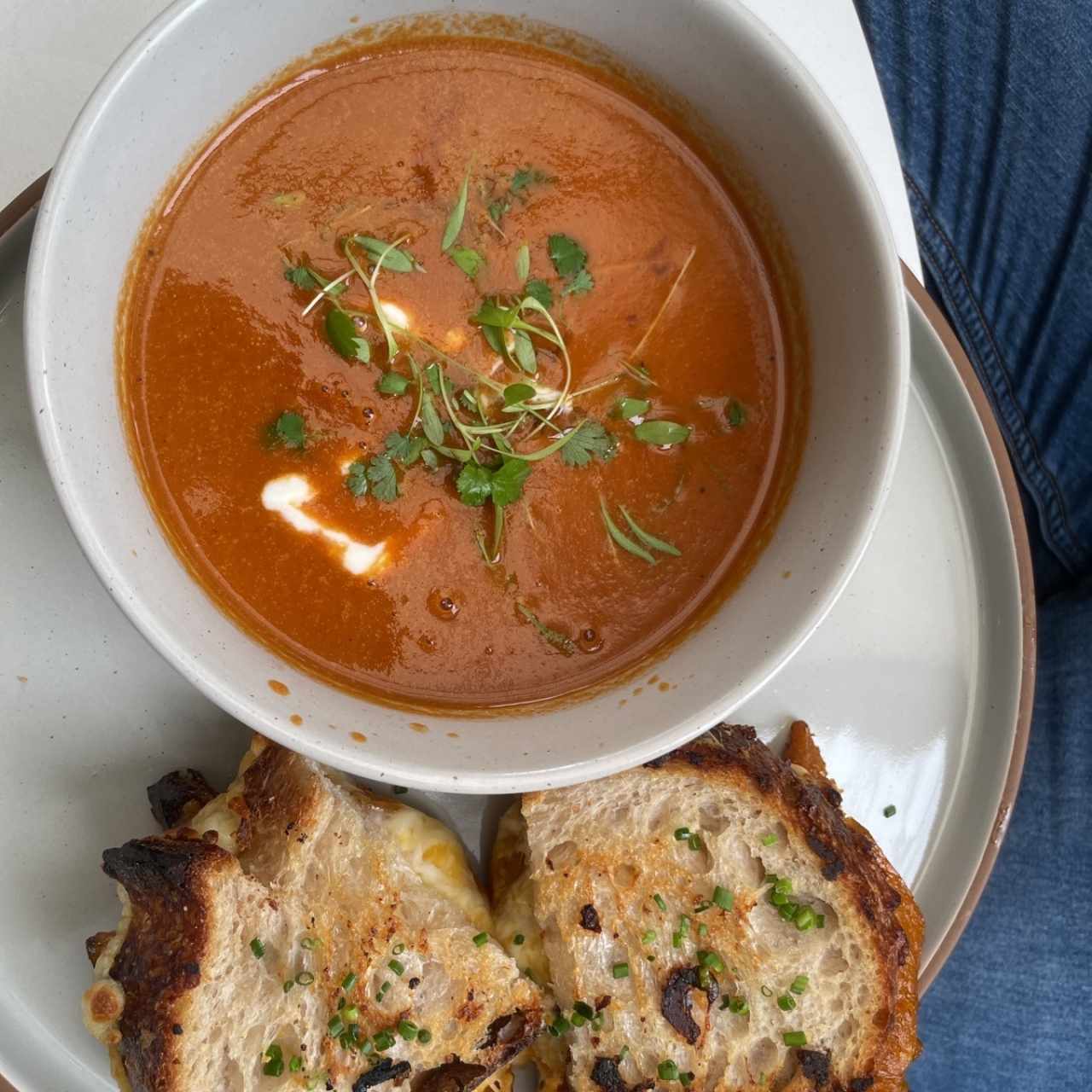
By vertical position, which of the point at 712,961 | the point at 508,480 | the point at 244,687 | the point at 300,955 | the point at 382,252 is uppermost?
the point at 382,252

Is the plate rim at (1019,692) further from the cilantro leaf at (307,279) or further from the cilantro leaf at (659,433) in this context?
the cilantro leaf at (307,279)

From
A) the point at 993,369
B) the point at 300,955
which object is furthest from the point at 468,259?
the point at 993,369

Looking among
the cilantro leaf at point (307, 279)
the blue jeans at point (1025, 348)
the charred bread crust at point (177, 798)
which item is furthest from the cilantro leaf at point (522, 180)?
the blue jeans at point (1025, 348)

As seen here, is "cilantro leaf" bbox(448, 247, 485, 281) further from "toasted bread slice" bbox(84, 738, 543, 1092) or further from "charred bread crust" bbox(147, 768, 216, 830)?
"charred bread crust" bbox(147, 768, 216, 830)

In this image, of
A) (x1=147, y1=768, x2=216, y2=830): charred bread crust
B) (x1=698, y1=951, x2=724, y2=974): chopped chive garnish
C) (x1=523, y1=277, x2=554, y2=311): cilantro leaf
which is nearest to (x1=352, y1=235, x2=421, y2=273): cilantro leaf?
(x1=523, y1=277, x2=554, y2=311): cilantro leaf

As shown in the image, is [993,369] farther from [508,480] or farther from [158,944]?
[158,944]

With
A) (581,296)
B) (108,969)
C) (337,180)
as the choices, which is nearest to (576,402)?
(581,296)
